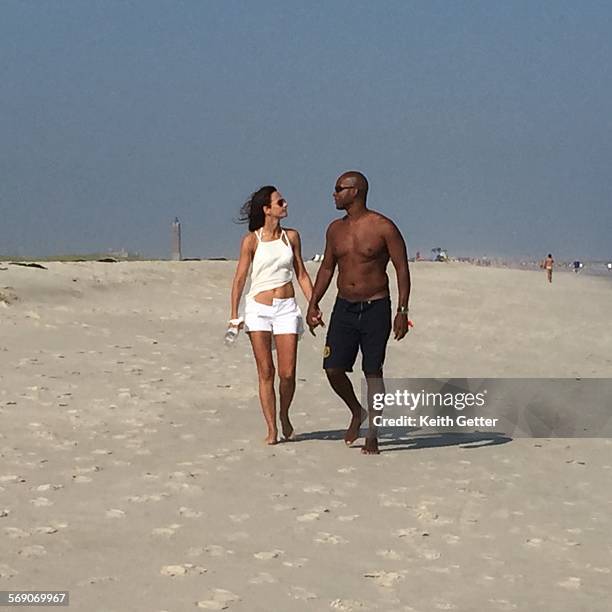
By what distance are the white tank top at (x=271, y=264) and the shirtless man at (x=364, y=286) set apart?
41 cm

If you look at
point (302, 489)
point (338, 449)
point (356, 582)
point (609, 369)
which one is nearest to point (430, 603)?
point (356, 582)

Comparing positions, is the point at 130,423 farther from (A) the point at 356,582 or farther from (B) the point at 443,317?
(B) the point at 443,317

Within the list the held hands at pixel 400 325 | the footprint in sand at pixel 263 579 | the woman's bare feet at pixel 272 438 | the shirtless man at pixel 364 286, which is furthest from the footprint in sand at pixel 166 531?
the held hands at pixel 400 325

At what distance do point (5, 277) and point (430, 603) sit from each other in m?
18.2

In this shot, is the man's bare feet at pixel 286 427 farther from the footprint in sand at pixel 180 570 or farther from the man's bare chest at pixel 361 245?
the footprint in sand at pixel 180 570

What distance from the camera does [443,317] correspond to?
922 inches

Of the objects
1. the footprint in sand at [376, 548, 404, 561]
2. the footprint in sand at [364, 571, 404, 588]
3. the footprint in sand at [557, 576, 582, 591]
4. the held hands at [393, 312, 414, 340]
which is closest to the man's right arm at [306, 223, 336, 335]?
the held hands at [393, 312, 414, 340]

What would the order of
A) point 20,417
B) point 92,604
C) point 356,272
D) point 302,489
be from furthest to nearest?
point 20,417, point 356,272, point 302,489, point 92,604

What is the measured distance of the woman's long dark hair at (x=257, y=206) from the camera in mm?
8547

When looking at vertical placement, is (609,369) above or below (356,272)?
below

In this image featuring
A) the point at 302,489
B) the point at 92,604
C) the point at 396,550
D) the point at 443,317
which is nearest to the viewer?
the point at 92,604

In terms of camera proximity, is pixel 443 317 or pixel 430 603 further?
pixel 443 317

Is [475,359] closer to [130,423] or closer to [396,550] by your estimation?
[130,423]

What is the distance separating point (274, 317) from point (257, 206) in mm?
917
